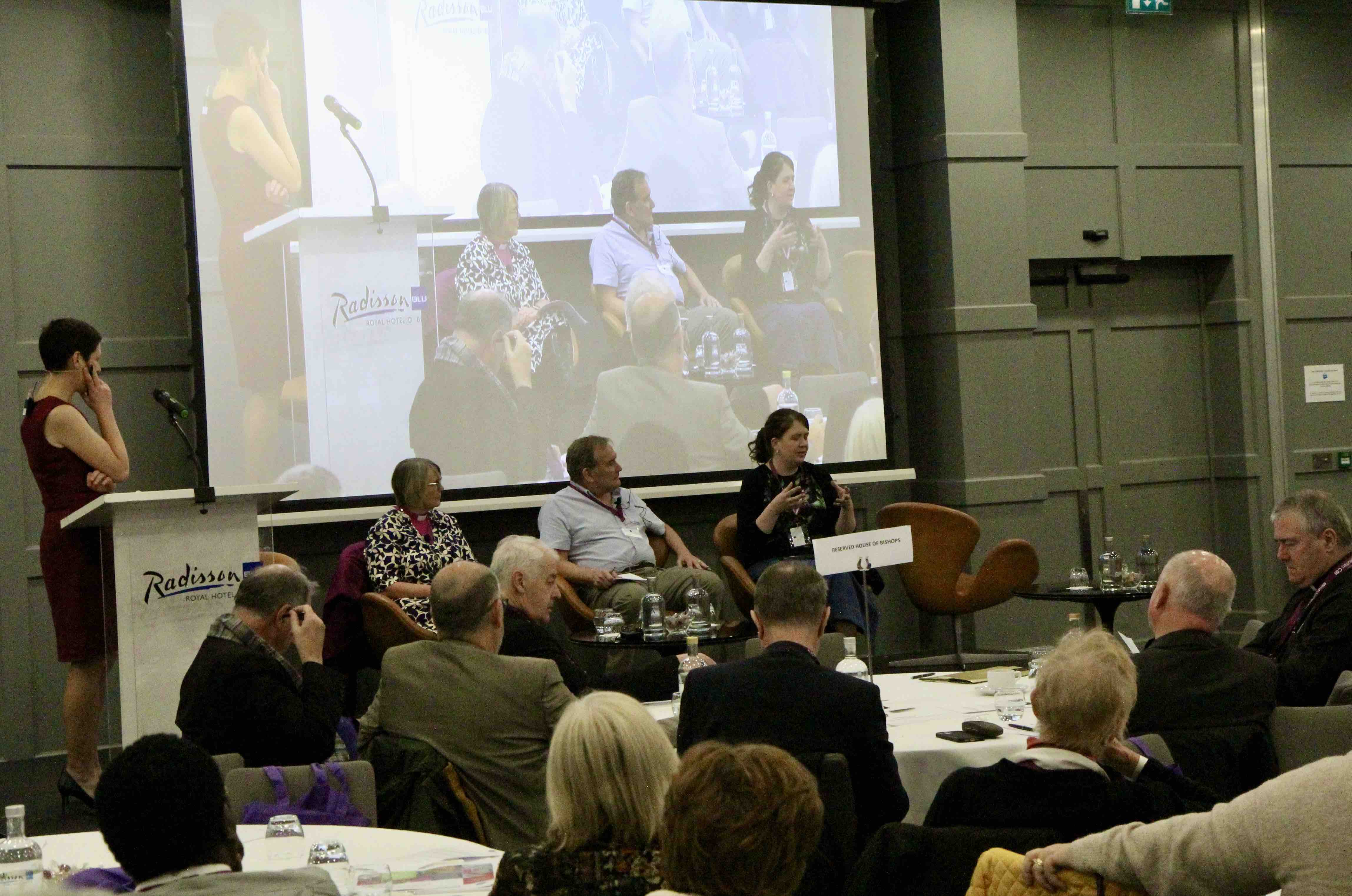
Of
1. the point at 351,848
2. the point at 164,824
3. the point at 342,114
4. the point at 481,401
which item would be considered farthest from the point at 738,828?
the point at 342,114

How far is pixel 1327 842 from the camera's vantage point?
1765 millimetres

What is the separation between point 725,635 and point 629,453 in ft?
6.30

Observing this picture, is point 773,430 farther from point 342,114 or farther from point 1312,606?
point 1312,606

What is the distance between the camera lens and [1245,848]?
1.83 m

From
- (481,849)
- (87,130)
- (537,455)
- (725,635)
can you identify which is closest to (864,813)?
(481,849)

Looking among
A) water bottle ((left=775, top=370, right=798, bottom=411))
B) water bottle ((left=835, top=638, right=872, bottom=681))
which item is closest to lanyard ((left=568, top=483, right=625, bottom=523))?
water bottle ((left=775, top=370, right=798, bottom=411))

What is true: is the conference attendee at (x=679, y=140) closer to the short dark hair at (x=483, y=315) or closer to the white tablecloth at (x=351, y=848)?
the short dark hair at (x=483, y=315)

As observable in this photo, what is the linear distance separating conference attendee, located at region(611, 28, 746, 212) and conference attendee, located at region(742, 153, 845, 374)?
212 millimetres

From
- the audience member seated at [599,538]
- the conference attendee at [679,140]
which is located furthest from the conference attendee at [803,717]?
the conference attendee at [679,140]

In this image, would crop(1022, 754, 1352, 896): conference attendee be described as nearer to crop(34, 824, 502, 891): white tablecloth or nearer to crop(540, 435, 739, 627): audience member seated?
crop(34, 824, 502, 891): white tablecloth

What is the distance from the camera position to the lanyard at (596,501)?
21.3 feet

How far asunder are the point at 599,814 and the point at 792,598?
3.72 feet

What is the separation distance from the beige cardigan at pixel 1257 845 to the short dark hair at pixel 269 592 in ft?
7.01

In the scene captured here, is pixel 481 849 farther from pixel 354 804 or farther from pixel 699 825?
pixel 699 825
